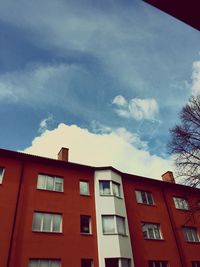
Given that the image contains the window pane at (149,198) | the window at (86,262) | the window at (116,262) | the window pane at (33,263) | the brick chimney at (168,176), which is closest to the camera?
the window pane at (33,263)

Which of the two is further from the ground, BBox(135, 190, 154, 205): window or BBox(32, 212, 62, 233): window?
BBox(135, 190, 154, 205): window

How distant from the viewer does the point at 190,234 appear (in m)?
23.5

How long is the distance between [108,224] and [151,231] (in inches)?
186

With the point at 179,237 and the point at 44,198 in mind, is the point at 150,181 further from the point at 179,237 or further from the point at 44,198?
the point at 44,198

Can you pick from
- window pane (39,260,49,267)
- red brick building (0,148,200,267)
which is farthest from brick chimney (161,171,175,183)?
window pane (39,260,49,267)

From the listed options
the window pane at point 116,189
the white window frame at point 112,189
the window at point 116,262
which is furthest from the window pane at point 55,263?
the window pane at point 116,189

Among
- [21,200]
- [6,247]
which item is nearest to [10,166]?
[21,200]

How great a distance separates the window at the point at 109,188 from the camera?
2159 centimetres

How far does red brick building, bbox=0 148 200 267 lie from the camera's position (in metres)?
16.3

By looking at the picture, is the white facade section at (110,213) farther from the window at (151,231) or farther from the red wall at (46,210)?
the window at (151,231)

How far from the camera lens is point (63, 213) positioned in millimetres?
18547

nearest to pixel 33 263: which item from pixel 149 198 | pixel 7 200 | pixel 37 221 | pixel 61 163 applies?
pixel 37 221

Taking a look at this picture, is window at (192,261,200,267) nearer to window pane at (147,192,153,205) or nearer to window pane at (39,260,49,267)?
window pane at (147,192,153,205)

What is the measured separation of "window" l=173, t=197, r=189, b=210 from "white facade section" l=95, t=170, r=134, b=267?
278 inches
